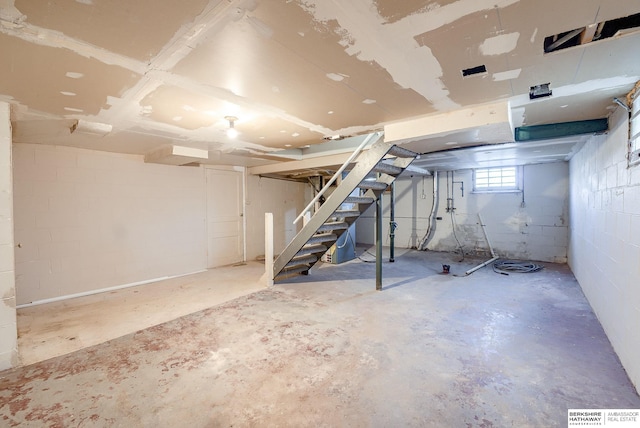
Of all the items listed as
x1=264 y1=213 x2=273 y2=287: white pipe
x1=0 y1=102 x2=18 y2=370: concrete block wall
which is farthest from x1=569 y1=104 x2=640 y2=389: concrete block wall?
x1=0 y1=102 x2=18 y2=370: concrete block wall

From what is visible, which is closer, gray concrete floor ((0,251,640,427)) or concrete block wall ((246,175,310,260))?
gray concrete floor ((0,251,640,427))

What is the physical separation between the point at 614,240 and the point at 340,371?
103 inches

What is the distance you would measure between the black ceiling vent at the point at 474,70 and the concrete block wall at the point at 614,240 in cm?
135

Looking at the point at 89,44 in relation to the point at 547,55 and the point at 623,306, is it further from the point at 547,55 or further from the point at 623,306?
the point at 623,306

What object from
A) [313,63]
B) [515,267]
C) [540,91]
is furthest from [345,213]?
[515,267]

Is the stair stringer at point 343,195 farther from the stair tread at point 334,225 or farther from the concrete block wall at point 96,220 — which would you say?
the concrete block wall at point 96,220

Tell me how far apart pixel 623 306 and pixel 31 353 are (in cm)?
493

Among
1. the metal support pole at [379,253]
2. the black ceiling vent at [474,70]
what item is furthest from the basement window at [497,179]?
the black ceiling vent at [474,70]

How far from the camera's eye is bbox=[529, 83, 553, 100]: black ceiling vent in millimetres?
1995

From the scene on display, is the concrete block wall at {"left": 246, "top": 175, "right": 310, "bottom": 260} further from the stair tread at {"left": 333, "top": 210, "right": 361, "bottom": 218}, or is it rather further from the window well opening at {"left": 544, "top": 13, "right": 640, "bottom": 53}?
the window well opening at {"left": 544, "top": 13, "right": 640, "bottom": 53}

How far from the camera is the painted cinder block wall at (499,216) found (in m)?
5.76

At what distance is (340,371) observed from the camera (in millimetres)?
2139

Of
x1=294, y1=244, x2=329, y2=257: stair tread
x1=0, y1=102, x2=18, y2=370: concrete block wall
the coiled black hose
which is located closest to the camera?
x1=0, y1=102, x2=18, y2=370: concrete block wall

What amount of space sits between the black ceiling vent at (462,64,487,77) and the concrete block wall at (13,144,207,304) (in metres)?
4.69
